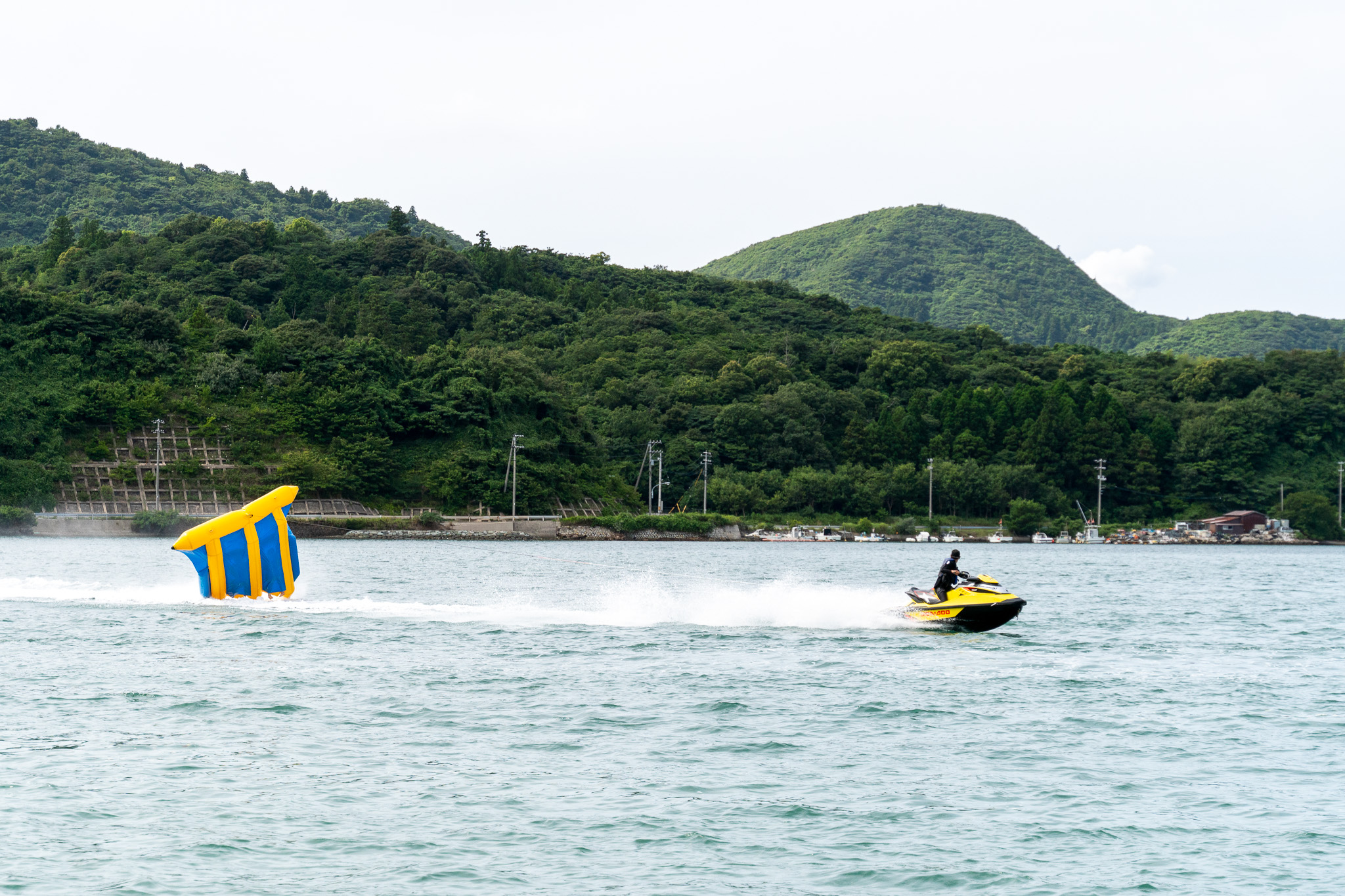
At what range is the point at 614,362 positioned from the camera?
550ft

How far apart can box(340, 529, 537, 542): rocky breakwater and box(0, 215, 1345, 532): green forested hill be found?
5.44 meters

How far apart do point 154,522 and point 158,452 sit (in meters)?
8.51

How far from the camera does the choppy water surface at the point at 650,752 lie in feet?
41.4

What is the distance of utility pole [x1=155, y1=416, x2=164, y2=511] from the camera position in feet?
343

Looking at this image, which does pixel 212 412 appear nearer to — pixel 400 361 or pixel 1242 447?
pixel 400 361

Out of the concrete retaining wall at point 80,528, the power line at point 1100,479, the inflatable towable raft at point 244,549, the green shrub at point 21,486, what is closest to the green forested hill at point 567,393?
the green shrub at point 21,486

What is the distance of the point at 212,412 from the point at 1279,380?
122650 mm

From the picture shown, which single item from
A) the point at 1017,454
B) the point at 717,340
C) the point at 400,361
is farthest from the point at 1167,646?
the point at 717,340

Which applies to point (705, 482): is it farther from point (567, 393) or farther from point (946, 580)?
point (946, 580)

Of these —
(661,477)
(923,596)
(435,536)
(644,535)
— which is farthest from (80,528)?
(923,596)

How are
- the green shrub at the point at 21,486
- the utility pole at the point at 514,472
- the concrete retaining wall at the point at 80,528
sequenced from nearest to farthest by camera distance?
1. the concrete retaining wall at the point at 80,528
2. the green shrub at the point at 21,486
3. the utility pole at the point at 514,472

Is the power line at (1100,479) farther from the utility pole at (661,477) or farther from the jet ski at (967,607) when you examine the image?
the jet ski at (967,607)

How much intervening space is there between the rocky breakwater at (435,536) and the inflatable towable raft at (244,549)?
75.3 meters

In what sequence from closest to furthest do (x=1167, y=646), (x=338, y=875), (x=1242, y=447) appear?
Result: 1. (x=338, y=875)
2. (x=1167, y=646)
3. (x=1242, y=447)
